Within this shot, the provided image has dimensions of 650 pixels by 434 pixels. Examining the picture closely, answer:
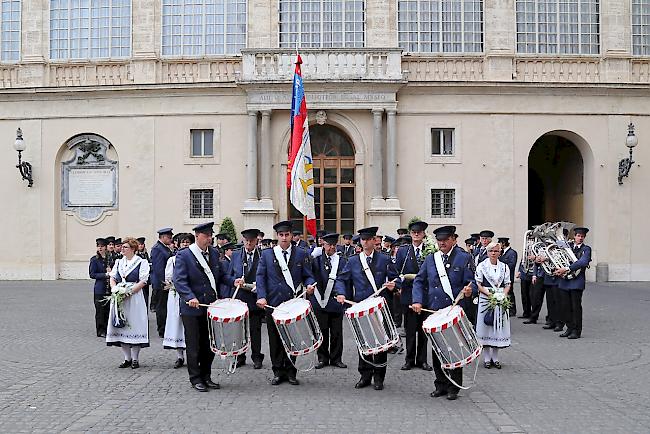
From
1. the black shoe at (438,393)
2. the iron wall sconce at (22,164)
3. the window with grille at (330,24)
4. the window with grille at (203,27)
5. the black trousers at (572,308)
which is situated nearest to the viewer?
the black shoe at (438,393)

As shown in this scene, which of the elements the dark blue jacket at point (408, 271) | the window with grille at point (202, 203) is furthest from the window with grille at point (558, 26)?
the dark blue jacket at point (408, 271)

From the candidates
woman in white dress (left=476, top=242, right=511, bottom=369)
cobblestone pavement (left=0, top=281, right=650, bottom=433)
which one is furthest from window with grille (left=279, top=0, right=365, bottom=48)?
woman in white dress (left=476, top=242, right=511, bottom=369)

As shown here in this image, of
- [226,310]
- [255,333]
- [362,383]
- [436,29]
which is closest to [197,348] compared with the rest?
[226,310]

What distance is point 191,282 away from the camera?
959cm

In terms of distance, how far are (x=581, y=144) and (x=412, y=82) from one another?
6.37 metres

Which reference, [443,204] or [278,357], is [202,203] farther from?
[278,357]

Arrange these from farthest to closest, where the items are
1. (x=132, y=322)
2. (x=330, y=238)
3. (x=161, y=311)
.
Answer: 1. (x=161, y=311)
2. (x=330, y=238)
3. (x=132, y=322)

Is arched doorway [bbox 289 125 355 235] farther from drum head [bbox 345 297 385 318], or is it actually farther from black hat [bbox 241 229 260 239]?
drum head [bbox 345 297 385 318]

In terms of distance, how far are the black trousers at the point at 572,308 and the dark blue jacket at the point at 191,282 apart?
7348 millimetres

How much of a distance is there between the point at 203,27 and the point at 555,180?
1488 cm

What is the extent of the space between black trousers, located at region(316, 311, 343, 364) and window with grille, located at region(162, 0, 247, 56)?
17.3 metres

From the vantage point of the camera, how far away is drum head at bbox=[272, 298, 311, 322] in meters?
9.43

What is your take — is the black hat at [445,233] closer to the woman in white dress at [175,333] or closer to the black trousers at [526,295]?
the woman in white dress at [175,333]

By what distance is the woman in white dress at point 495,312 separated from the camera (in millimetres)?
10906
